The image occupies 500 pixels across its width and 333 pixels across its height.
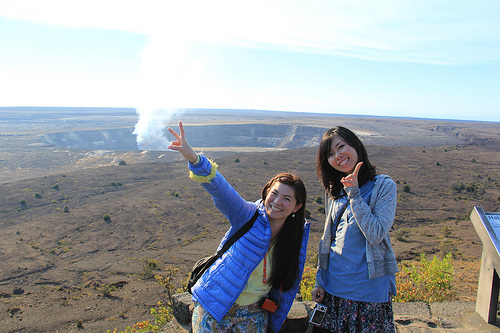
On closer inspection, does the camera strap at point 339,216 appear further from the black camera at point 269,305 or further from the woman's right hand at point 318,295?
the black camera at point 269,305

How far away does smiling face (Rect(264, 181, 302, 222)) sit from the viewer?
213 centimetres

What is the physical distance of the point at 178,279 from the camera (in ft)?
35.2

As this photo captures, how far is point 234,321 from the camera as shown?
206 centimetres

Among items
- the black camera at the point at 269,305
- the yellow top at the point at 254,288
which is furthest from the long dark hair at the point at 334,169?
the black camera at the point at 269,305

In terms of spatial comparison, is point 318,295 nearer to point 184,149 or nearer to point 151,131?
point 184,149

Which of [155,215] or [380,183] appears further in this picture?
[155,215]

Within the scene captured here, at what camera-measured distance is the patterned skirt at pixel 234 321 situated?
80.2 inches

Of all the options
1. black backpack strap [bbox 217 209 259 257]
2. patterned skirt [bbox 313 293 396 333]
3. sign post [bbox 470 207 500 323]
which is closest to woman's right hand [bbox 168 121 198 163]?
black backpack strap [bbox 217 209 259 257]

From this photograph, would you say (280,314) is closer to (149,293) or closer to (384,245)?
(384,245)

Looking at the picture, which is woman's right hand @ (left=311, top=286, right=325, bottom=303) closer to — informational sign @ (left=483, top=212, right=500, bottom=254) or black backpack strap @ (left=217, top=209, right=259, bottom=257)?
black backpack strap @ (left=217, top=209, right=259, bottom=257)

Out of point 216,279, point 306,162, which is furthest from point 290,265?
point 306,162

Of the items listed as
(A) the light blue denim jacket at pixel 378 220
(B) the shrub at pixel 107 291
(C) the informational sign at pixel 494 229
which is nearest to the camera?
(A) the light blue denim jacket at pixel 378 220

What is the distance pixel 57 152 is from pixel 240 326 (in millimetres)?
60660

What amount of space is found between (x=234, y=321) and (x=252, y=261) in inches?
16.9
